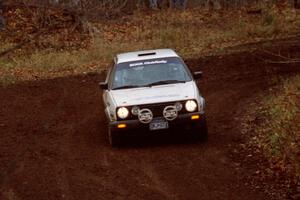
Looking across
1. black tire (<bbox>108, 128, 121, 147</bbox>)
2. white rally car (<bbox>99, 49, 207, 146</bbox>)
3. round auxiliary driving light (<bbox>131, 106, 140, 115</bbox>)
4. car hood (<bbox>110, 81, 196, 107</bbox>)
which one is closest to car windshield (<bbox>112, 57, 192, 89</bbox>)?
white rally car (<bbox>99, 49, 207, 146</bbox>)

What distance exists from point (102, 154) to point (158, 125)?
1.14m

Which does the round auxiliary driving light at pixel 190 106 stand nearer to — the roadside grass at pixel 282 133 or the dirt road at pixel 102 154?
the dirt road at pixel 102 154

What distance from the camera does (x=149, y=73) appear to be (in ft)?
39.9

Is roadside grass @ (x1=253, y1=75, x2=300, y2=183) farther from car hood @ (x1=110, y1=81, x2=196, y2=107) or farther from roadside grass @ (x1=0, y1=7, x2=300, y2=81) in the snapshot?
roadside grass @ (x1=0, y1=7, x2=300, y2=81)

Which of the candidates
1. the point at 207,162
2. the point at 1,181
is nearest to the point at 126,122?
the point at 207,162

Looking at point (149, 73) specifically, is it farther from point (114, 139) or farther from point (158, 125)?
point (114, 139)

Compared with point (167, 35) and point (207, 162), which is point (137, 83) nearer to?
point (207, 162)

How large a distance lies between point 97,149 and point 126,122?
2.88 feet

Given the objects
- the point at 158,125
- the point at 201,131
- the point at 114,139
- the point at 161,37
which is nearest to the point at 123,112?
the point at 114,139

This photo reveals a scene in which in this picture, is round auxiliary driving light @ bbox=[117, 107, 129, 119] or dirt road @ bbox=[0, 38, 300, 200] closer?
dirt road @ bbox=[0, 38, 300, 200]

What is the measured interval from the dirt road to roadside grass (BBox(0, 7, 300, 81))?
569 cm

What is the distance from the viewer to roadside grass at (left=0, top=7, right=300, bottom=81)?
79.4 ft

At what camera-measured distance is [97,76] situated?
69.1 feet

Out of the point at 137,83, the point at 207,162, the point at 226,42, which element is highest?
the point at 137,83
